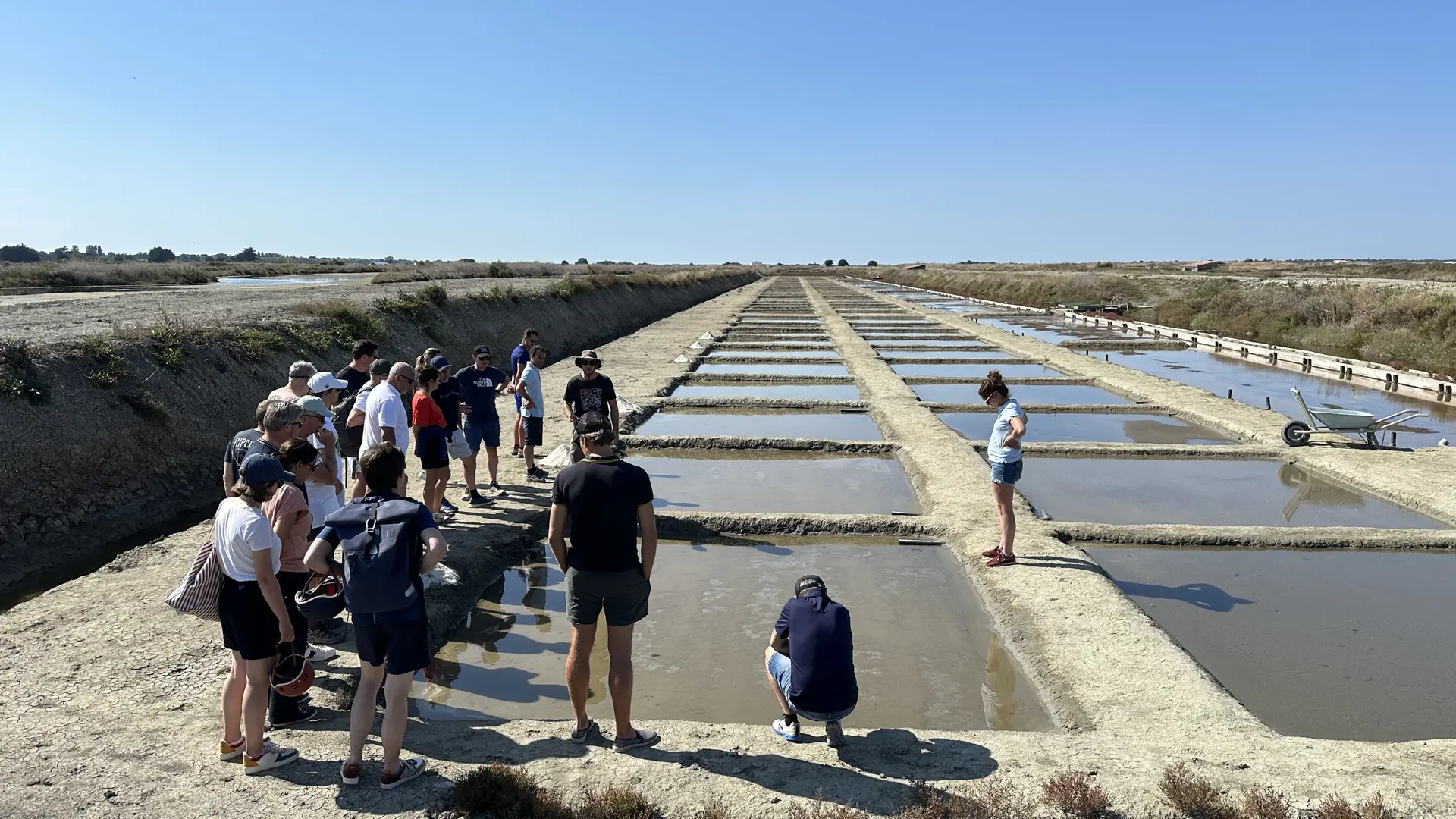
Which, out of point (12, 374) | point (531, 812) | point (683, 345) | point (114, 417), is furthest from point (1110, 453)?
point (683, 345)

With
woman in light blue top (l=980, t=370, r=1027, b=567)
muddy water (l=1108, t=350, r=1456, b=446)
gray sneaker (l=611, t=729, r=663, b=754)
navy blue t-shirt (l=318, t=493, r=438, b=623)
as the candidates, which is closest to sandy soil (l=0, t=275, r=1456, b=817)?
gray sneaker (l=611, t=729, r=663, b=754)

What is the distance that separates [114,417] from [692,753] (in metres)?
9.42

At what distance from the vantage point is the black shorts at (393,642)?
11.9 feet

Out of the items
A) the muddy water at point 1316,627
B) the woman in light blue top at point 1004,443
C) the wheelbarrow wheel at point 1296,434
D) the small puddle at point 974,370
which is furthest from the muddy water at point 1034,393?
the woman in light blue top at point 1004,443

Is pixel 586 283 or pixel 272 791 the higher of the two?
pixel 586 283

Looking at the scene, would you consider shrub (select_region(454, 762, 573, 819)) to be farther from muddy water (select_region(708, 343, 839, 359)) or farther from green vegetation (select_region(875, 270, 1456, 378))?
green vegetation (select_region(875, 270, 1456, 378))

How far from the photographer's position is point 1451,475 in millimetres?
10203

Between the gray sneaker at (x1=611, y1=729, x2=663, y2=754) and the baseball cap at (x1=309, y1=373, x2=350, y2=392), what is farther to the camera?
the baseball cap at (x1=309, y1=373, x2=350, y2=392)

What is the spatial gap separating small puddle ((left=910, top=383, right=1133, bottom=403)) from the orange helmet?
1382 centimetres

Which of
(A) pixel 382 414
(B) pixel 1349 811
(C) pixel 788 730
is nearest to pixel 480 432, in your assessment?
(A) pixel 382 414

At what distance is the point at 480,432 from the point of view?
28.3 feet

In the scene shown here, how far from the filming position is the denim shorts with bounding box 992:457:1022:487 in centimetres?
665

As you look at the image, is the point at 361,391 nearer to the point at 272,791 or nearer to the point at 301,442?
the point at 301,442

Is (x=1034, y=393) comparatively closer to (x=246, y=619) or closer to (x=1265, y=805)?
(x=1265, y=805)
